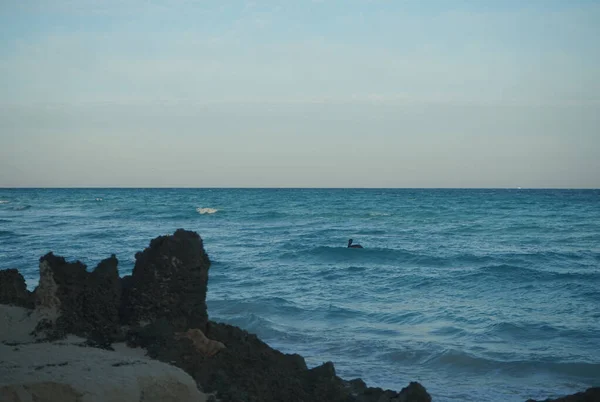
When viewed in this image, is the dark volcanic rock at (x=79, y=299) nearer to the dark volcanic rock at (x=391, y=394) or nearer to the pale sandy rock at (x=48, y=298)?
the pale sandy rock at (x=48, y=298)

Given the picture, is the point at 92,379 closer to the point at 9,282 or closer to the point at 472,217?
the point at 9,282

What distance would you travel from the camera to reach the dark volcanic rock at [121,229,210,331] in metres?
8.34

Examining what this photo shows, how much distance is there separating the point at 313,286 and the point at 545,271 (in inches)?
332

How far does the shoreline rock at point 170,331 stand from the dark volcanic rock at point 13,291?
0.03m

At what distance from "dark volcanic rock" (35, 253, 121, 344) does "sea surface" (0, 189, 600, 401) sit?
4.20 meters

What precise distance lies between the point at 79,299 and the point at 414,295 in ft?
37.3

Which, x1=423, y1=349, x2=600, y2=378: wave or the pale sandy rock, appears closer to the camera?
the pale sandy rock

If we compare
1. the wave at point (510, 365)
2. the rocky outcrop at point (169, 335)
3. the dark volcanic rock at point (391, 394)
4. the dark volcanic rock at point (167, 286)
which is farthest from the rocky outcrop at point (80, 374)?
the wave at point (510, 365)

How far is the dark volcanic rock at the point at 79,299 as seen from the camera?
7.82m

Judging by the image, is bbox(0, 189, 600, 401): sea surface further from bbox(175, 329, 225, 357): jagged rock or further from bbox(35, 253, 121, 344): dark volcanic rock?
bbox(35, 253, 121, 344): dark volcanic rock

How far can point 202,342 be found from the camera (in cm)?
786

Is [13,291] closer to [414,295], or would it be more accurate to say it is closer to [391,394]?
[391,394]

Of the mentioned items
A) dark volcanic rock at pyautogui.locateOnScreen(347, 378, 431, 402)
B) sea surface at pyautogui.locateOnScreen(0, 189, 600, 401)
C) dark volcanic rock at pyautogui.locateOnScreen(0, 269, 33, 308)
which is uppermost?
dark volcanic rock at pyautogui.locateOnScreen(0, 269, 33, 308)

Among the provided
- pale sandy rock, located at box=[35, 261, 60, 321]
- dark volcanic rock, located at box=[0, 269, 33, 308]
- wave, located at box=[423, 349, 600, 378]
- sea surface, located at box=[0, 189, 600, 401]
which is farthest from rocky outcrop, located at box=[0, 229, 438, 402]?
wave, located at box=[423, 349, 600, 378]
